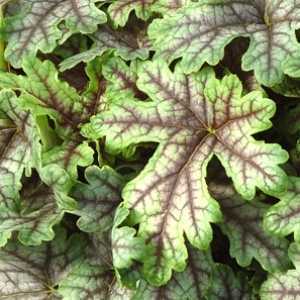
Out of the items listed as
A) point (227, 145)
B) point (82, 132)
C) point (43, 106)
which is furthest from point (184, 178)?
point (43, 106)

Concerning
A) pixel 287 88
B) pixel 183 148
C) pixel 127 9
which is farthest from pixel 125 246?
pixel 127 9

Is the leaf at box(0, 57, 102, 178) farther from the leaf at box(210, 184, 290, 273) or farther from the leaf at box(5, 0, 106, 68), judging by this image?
the leaf at box(210, 184, 290, 273)

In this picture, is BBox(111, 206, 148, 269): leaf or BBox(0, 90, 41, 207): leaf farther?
BBox(0, 90, 41, 207): leaf

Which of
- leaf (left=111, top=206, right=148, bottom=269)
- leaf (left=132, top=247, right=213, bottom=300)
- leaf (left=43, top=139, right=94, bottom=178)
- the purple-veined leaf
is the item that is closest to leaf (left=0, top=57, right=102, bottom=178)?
leaf (left=43, top=139, right=94, bottom=178)

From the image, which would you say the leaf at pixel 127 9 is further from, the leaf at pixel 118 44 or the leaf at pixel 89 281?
the leaf at pixel 89 281

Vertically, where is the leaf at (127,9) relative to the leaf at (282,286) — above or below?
above

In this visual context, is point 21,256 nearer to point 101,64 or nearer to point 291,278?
point 101,64

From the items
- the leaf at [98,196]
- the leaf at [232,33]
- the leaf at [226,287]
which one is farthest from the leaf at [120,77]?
the leaf at [226,287]
